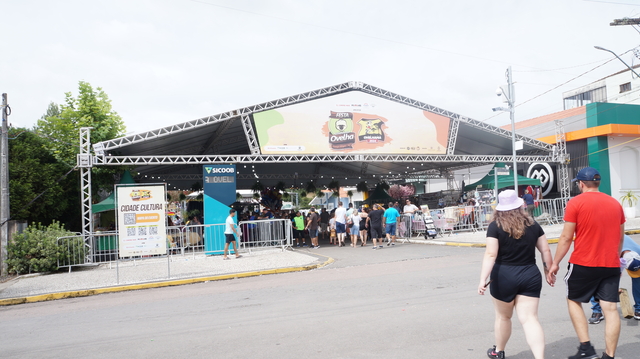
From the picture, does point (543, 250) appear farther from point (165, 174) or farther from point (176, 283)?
point (165, 174)

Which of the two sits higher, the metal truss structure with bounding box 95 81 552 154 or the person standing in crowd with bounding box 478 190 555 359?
the metal truss structure with bounding box 95 81 552 154

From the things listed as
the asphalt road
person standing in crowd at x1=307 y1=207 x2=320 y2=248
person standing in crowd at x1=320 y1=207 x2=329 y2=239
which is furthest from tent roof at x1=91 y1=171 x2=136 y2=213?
person standing in crowd at x1=320 y1=207 x2=329 y2=239

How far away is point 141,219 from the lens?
36.5 feet

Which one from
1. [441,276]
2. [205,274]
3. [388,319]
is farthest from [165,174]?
[388,319]

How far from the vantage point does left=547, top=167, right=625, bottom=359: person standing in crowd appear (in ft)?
13.5

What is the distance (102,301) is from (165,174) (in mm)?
16455

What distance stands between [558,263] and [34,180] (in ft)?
54.5

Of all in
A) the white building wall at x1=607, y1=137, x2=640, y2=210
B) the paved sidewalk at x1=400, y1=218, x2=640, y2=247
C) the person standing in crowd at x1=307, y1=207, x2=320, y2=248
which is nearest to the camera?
the paved sidewalk at x1=400, y1=218, x2=640, y2=247

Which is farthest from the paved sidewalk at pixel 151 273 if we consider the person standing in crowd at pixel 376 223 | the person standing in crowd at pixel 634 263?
the person standing in crowd at pixel 634 263

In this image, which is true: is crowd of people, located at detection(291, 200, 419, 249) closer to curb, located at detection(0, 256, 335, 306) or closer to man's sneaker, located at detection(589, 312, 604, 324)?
curb, located at detection(0, 256, 335, 306)

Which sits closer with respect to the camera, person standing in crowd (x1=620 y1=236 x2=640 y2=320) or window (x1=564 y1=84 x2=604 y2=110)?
person standing in crowd (x1=620 y1=236 x2=640 y2=320)

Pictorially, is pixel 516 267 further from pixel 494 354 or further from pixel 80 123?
pixel 80 123

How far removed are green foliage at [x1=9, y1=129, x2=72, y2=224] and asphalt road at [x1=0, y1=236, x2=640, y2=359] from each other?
6.81 m

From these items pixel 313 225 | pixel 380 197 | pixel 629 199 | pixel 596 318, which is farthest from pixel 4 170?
pixel 629 199
